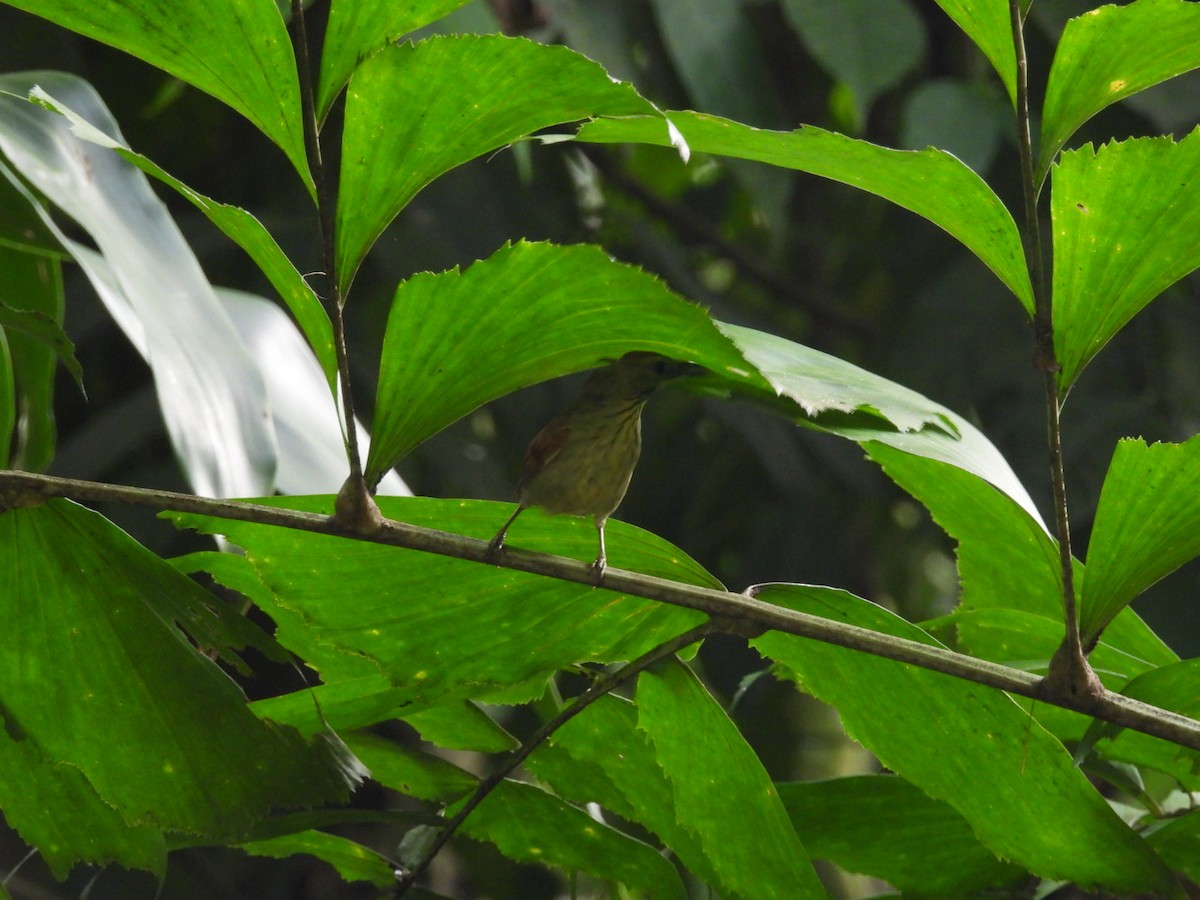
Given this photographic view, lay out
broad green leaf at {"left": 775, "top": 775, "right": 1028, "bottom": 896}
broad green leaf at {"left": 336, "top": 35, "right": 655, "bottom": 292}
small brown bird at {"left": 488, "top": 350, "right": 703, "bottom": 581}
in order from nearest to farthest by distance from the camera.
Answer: broad green leaf at {"left": 336, "top": 35, "right": 655, "bottom": 292} → broad green leaf at {"left": 775, "top": 775, "right": 1028, "bottom": 896} → small brown bird at {"left": 488, "top": 350, "right": 703, "bottom": 581}

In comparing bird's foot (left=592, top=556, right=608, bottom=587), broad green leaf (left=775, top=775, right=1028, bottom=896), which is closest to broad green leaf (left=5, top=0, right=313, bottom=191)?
bird's foot (left=592, top=556, right=608, bottom=587)

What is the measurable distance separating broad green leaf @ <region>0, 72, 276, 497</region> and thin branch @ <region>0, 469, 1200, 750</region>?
78 millimetres

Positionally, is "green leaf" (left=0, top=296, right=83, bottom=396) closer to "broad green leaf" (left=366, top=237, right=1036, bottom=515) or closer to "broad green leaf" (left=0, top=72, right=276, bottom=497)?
"broad green leaf" (left=0, top=72, right=276, bottom=497)

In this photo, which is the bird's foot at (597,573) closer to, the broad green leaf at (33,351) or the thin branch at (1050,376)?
the thin branch at (1050,376)

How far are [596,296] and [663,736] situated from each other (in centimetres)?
36

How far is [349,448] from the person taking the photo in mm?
703

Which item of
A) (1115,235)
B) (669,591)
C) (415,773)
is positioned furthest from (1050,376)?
(415,773)

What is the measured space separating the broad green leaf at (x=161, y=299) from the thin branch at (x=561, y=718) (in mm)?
258

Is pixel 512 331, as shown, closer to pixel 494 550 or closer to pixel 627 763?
pixel 494 550

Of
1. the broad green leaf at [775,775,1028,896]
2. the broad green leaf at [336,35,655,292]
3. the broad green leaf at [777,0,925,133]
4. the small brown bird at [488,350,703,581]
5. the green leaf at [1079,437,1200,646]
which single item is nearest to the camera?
the broad green leaf at [336,35,655,292]

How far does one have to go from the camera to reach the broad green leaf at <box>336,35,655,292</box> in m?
0.65

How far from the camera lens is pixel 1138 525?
0.81 m

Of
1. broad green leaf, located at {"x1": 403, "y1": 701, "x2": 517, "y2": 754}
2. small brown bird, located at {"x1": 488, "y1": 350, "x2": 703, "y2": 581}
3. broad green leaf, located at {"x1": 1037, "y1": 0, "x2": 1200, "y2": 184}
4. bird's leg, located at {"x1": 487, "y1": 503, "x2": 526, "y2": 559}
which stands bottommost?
broad green leaf, located at {"x1": 403, "y1": 701, "x2": 517, "y2": 754}

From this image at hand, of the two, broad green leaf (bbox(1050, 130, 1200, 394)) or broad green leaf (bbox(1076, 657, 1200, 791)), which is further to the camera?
broad green leaf (bbox(1076, 657, 1200, 791))
